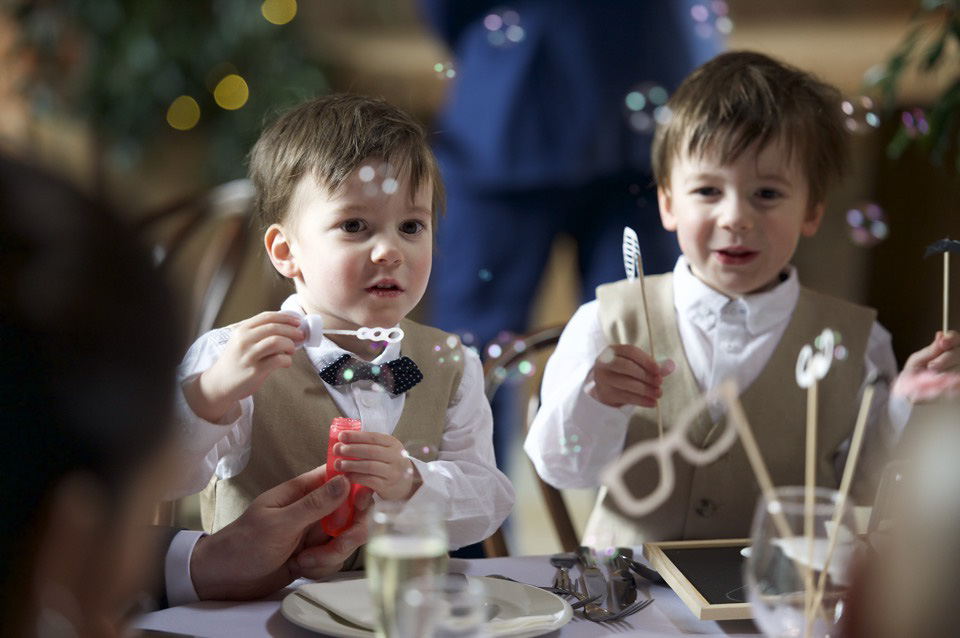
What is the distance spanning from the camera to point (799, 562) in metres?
0.74

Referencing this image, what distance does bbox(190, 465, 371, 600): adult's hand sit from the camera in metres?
1.00

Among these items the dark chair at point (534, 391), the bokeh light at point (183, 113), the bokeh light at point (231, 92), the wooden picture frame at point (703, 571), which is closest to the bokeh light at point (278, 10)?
the bokeh light at point (231, 92)

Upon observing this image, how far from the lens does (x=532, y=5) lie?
1.76m

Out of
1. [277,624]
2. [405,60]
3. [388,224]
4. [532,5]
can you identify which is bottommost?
[277,624]

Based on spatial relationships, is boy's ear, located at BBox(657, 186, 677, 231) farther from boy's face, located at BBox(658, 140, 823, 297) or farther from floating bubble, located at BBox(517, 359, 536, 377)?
floating bubble, located at BBox(517, 359, 536, 377)

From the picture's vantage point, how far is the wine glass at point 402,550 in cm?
71

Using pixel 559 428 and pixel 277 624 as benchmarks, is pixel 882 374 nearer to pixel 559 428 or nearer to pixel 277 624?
pixel 559 428

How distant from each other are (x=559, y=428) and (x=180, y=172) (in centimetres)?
304

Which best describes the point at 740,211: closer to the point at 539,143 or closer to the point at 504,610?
the point at 539,143

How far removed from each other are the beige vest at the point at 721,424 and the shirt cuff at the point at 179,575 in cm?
59

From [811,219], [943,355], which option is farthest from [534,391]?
[943,355]

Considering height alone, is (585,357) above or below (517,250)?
below

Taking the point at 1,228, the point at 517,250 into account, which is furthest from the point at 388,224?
the point at 1,228

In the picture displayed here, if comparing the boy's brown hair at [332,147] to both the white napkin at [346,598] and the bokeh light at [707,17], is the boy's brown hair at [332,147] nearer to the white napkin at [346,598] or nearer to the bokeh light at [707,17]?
the white napkin at [346,598]
